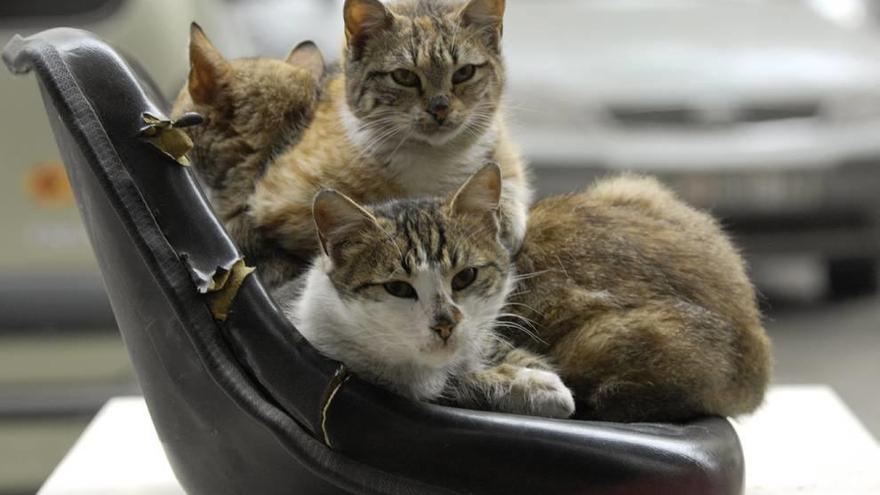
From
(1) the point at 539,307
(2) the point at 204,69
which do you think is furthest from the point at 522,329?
(2) the point at 204,69

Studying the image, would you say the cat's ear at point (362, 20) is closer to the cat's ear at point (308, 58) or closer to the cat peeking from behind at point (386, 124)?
the cat peeking from behind at point (386, 124)

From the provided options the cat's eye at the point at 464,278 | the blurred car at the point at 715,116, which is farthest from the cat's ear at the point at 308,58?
the blurred car at the point at 715,116

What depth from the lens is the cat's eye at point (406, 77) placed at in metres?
1.44

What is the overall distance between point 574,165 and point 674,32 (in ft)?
2.41

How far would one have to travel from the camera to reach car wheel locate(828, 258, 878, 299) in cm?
420

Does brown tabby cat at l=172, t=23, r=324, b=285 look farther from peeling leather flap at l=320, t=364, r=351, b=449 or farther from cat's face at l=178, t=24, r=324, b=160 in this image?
peeling leather flap at l=320, t=364, r=351, b=449

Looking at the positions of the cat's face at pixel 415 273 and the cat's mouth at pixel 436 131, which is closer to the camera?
the cat's face at pixel 415 273

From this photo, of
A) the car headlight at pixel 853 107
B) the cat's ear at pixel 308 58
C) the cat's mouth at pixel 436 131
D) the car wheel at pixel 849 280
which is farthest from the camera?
the car wheel at pixel 849 280

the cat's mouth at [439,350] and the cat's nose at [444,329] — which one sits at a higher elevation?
the cat's nose at [444,329]

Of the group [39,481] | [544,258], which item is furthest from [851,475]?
[39,481]

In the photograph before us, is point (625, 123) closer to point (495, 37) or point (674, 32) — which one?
point (674, 32)

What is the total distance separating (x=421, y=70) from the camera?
4.70 ft

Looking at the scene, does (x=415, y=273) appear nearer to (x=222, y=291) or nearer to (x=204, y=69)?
(x=222, y=291)

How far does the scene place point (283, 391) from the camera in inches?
46.3
